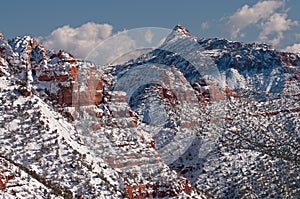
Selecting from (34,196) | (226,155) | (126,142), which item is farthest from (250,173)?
(34,196)

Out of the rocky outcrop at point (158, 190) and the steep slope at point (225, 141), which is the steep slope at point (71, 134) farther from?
the steep slope at point (225, 141)

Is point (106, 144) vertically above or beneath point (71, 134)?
above

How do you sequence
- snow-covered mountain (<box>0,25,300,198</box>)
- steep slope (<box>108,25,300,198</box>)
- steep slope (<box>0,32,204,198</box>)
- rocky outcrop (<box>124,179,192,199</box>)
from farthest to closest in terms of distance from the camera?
steep slope (<box>108,25,300,198</box>) → rocky outcrop (<box>124,179,192,199</box>) → snow-covered mountain (<box>0,25,300,198</box>) → steep slope (<box>0,32,204,198</box>)

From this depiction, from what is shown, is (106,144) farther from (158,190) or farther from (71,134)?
(158,190)

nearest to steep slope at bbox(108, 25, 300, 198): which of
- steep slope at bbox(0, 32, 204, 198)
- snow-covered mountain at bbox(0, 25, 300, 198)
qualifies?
snow-covered mountain at bbox(0, 25, 300, 198)

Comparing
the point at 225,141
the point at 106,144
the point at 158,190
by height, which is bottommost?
the point at 158,190

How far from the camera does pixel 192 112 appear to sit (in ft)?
547

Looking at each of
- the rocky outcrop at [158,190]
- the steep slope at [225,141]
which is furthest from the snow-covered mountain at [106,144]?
the steep slope at [225,141]

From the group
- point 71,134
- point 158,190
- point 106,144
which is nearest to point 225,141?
point 106,144

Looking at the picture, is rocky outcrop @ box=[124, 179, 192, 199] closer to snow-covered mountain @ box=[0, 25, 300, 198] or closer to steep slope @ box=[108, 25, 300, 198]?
snow-covered mountain @ box=[0, 25, 300, 198]

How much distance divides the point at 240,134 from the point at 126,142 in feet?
264

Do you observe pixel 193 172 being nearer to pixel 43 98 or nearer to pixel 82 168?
pixel 43 98

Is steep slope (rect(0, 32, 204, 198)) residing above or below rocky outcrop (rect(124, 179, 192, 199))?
above

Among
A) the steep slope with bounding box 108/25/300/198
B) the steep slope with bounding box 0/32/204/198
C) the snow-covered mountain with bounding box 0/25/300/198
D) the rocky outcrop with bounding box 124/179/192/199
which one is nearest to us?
the steep slope with bounding box 0/32/204/198
